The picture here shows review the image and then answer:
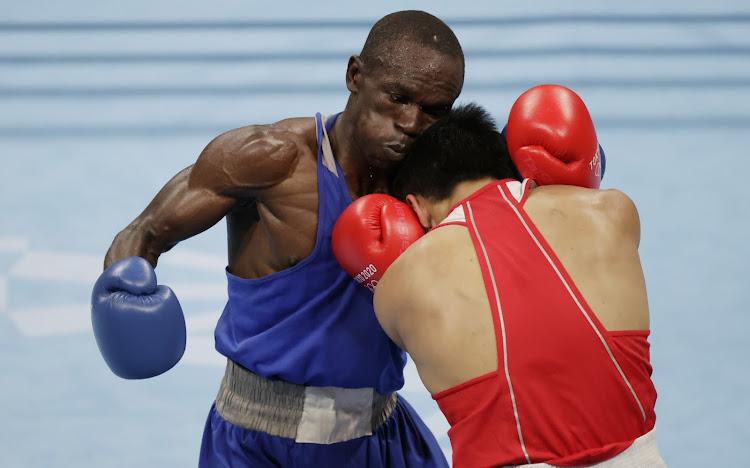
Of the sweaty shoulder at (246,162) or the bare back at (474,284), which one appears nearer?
the bare back at (474,284)

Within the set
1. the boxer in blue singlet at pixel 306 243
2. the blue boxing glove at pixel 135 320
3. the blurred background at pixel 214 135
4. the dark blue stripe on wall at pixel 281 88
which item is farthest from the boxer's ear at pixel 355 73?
the dark blue stripe on wall at pixel 281 88

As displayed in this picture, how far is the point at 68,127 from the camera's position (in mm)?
5246

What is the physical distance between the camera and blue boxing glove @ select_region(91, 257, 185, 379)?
2076 millimetres

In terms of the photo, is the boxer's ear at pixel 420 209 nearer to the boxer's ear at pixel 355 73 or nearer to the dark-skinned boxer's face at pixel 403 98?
the dark-skinned boxer's face at pixel 403 98

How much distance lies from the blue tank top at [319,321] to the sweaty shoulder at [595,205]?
1.72 feet

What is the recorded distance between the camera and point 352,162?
7.60 ft

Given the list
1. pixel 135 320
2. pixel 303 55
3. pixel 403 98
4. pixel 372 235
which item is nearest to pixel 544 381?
pixel 372 235

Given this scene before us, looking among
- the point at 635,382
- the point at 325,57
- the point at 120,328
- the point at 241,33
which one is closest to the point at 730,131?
the point at 325,57

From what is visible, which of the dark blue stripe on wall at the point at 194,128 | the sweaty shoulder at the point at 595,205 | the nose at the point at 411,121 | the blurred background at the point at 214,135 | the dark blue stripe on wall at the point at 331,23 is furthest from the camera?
the dark blue stripe on wall at the point at 331,23

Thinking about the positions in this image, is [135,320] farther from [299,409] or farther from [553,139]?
[553,139]

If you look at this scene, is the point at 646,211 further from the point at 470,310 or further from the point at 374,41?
the point at 470,310

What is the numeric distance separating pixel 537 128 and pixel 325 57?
4.07 metres

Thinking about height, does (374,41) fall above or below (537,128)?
above

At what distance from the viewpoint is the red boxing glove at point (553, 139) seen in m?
2.10
